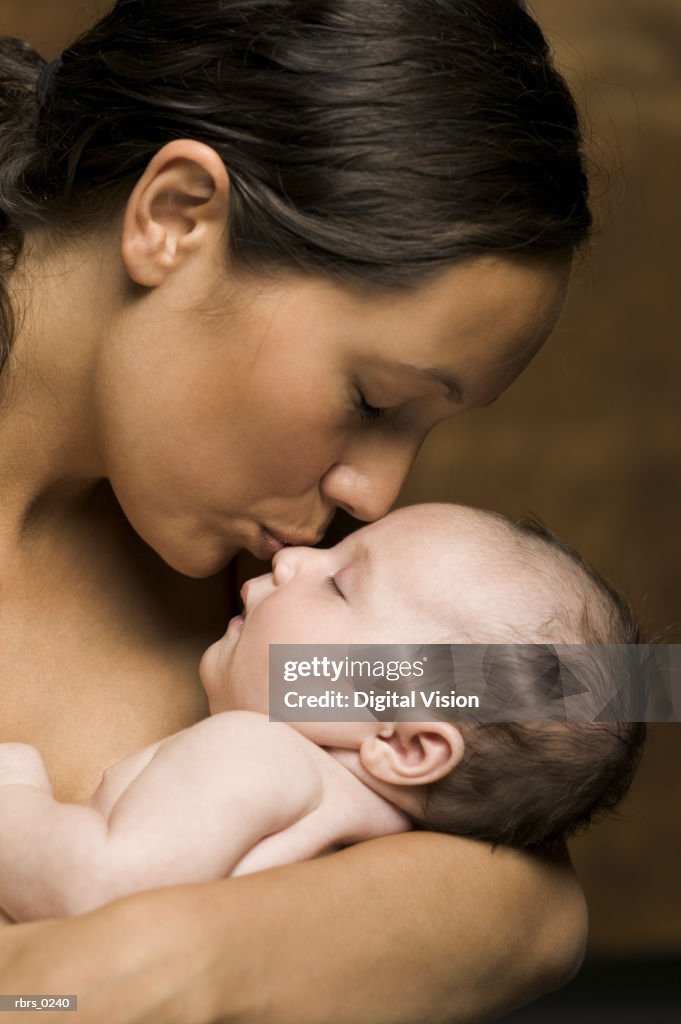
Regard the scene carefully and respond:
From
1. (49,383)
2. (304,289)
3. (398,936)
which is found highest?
(304,289)

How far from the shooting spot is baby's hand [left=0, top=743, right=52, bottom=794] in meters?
1.02

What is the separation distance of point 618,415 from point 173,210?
0.94 m

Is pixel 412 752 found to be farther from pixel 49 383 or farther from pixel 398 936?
pixel 49 383

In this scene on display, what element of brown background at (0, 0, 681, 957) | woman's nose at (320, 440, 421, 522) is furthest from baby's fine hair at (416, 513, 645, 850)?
brown background at (0, 0, 681, 957)

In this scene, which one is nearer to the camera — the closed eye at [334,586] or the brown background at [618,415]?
the closed eye at [334,586]

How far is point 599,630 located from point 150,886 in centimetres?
Result: 44

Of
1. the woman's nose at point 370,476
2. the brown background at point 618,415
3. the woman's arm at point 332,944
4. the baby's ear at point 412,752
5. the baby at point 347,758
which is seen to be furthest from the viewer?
the brown background at point 618,415

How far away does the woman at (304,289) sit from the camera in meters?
1.06

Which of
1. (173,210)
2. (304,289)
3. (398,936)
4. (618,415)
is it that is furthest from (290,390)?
(618,415)

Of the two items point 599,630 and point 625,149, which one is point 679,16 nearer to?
point 625,149

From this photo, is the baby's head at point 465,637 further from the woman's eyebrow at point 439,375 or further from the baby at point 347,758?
the woman's eyebrow at point 439,375

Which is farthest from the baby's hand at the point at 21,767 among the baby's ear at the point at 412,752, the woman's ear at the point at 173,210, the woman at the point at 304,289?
the woman's ear at the point at 173,210

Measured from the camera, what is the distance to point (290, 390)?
43.0 inches

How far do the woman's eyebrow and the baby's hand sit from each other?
45cm
